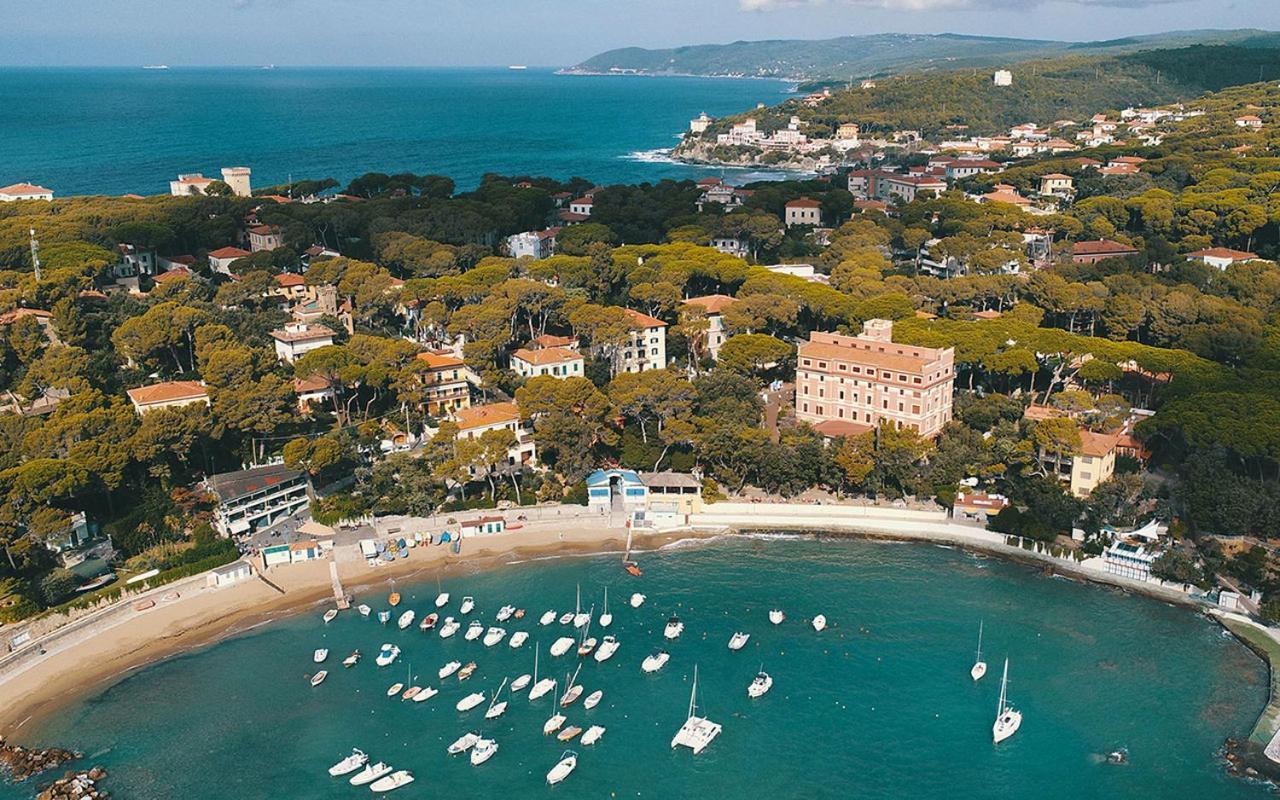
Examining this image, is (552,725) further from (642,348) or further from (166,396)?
(642,348)

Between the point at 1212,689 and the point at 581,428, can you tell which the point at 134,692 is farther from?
the point at 1212,689

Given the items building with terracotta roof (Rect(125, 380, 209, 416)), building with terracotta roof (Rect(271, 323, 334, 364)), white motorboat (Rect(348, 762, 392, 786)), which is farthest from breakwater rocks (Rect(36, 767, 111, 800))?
building with terracotta roof (Rect(271, 323, 334, 364))

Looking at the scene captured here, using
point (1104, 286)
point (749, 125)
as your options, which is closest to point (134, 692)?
point (1104, 286)

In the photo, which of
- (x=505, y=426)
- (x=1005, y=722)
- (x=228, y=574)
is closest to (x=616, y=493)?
(x=505, y=426)

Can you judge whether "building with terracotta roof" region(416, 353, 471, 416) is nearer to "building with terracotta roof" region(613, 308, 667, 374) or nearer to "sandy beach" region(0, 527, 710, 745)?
"building with terracotta roof" region(613, 308, 667, 374)

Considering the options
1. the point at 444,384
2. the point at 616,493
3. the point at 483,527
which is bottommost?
the point at 483,527

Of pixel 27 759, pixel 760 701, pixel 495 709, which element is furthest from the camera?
pixel 760 701

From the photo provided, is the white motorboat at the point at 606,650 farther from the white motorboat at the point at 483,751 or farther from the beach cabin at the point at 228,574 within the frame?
the beach cabin at the point at 228,574
